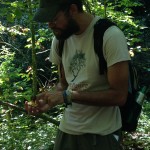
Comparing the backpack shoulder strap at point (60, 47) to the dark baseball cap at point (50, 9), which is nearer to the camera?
the dark baseball cap at point (50, 9)

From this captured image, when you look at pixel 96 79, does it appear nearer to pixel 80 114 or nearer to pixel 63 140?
pixel 80 114

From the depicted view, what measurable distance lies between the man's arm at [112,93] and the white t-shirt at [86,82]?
66 millimetres

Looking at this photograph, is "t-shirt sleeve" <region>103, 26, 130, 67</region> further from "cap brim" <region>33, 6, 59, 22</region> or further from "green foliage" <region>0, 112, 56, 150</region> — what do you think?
"green foliage" <region>0, 112, 56, 150</region>

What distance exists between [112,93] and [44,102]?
43cm

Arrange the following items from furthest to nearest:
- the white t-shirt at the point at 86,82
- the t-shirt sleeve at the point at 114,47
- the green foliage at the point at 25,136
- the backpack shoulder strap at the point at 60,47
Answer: the green foliage at the point at 25,136 → the backpack shoulder strap at the point at 60,47 → the white t-shirt at the point at 86,82 → the t-shirt sleeve at the point at 114,47

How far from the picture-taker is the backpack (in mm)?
1969

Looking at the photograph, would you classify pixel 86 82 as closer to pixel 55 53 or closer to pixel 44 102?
pixel 44 102

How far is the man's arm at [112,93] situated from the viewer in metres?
1.91

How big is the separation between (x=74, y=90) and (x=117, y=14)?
2.75 m

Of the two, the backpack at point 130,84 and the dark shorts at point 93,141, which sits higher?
the backpack at point 130,84

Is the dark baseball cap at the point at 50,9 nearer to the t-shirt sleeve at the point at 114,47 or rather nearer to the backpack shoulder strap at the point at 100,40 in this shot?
the backpack shoulder strap at the point at 100,40

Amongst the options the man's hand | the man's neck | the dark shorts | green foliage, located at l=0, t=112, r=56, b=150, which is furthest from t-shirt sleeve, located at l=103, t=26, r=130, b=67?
green foliage, located at l=0, t=112, r=56, b=150

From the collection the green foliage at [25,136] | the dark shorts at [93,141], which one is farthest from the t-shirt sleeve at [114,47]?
the green foliage at [25,136]

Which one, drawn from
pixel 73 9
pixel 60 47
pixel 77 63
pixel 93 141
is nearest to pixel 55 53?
pixel 60 47
